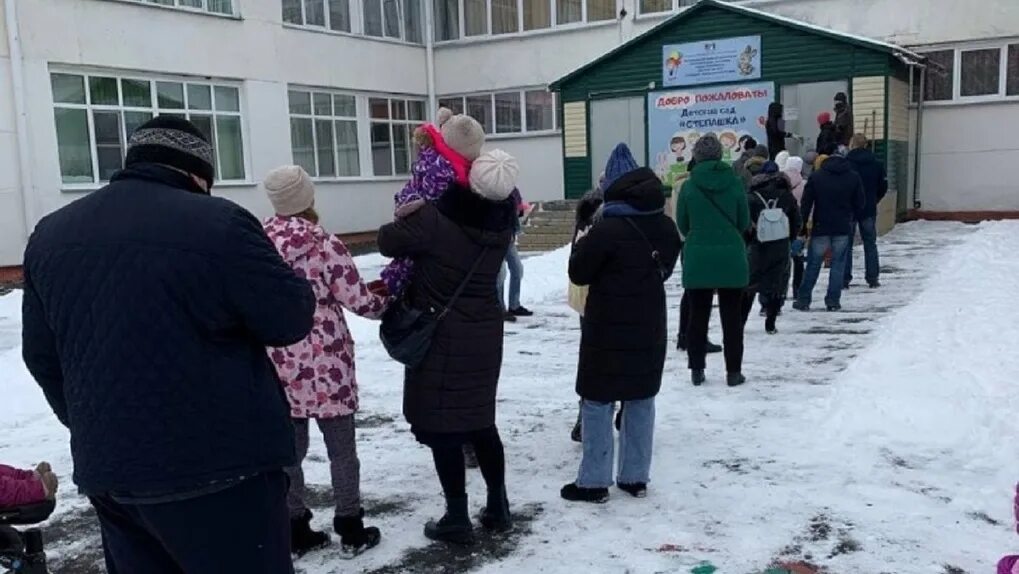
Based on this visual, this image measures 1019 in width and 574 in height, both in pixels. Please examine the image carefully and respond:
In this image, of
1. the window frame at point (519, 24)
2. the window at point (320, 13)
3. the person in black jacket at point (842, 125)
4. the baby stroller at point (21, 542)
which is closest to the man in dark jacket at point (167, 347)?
the baby stroller at point (21, 542)

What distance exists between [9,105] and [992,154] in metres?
18.5

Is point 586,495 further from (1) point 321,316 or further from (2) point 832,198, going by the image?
(2) point 832,198

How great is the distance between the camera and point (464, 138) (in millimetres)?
3756

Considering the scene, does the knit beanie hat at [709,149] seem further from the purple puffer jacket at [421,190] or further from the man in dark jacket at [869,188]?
the man in dark jacket at [869,188]

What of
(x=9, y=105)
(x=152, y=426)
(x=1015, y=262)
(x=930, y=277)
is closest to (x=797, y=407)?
(x=152, y=426)

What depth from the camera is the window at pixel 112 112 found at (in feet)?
51.0

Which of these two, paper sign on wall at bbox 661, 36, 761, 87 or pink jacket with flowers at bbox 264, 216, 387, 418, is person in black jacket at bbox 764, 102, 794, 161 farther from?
pink jacket with flowers at bbox 264, 216, 387, 418

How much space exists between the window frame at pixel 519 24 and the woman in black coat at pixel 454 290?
19.0 meters

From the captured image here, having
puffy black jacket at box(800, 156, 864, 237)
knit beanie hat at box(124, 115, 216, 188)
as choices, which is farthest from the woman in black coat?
puffy black jacket at box(800, 156, 864, 237)

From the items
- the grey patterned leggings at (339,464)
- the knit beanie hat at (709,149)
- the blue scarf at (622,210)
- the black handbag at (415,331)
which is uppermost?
the knit beanie hat at (709,149)

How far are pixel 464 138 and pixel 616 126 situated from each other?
14814mm

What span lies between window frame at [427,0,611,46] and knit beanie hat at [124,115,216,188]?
66.8 ft

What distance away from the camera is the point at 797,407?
582 cm

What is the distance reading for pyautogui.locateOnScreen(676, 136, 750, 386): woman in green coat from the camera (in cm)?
610
